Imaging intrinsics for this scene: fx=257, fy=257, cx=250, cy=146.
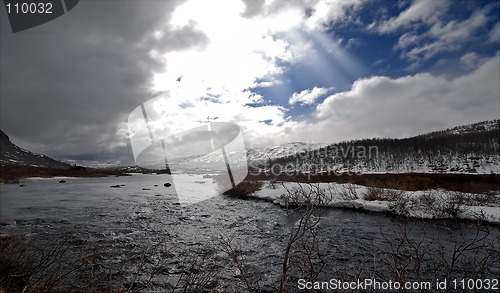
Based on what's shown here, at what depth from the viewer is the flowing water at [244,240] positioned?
24.1ft

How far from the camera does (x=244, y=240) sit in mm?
11086

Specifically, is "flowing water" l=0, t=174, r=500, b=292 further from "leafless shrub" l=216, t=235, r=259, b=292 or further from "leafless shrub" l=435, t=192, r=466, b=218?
"leafless shrub" l=435, t=192, r=466, b=218

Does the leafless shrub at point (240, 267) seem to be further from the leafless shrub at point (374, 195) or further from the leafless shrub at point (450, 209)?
the leafless shrub at point (374, 195)

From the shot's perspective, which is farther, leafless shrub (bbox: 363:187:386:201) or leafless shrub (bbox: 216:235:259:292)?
leafless shrub (bbox: 363:187:386:201)

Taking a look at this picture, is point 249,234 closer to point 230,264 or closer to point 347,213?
point 230,264

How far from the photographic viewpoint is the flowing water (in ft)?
24.1

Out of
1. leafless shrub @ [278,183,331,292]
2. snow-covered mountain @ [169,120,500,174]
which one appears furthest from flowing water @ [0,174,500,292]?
snow-covered mountain @ [169,120,500,174]

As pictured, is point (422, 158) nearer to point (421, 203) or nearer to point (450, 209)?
point (421, 203)

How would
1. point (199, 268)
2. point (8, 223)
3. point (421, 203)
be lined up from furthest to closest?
point (421, 203) < point (8, 223) < point (199, 268)

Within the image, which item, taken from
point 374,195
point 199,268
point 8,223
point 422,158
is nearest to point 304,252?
point 199,268

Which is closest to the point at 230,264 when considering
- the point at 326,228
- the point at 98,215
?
the point at 326,228

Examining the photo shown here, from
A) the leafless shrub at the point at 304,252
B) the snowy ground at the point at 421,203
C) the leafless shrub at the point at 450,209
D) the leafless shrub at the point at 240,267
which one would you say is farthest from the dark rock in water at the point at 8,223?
the leafless shrub at the point at 450,209

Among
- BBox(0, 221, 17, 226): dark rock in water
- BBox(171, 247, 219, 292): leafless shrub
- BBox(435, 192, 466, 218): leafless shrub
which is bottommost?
BBox(435, 192, 466, 218): leafless shrub

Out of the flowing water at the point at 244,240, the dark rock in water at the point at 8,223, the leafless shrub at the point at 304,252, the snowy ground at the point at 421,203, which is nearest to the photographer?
the leafless shrub at the point at 304,252
